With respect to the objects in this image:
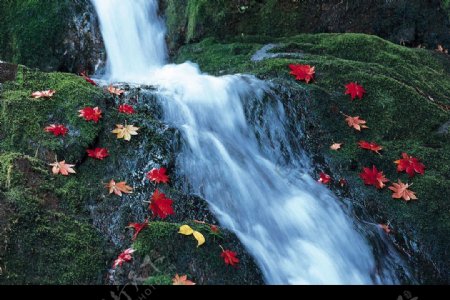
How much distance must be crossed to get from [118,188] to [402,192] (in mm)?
2438

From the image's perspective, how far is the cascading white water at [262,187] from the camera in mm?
3764

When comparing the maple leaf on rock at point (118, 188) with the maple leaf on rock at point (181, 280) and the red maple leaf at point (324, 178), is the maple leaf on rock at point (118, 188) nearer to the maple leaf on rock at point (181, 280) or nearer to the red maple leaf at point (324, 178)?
the maple leaf on rock at point (181, 280)

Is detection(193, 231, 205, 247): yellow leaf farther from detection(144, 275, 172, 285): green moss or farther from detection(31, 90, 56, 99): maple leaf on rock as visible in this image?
detection(31, 90, 56, 99): maple leaf on rock

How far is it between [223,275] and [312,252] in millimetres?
934

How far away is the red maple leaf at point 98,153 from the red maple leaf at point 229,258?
138 centimetres

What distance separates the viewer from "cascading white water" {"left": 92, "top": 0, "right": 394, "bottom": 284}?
12.3 ft

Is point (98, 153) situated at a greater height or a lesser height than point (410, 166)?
greater

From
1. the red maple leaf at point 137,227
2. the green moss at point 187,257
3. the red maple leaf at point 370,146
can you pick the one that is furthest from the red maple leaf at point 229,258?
the red maple leaf at point 370,146

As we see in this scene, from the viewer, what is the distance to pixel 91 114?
4273 mm

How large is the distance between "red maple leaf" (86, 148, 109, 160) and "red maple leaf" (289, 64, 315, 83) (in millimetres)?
2381

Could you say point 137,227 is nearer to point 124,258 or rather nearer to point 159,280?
point 124,258

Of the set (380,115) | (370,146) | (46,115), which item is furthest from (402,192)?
(46,115)

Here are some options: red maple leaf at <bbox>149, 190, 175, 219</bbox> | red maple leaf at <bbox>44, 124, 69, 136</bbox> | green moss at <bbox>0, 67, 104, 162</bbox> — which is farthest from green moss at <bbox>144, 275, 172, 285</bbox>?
red maple leaf at <bbox>44, 124, 69, 136</bbox>
